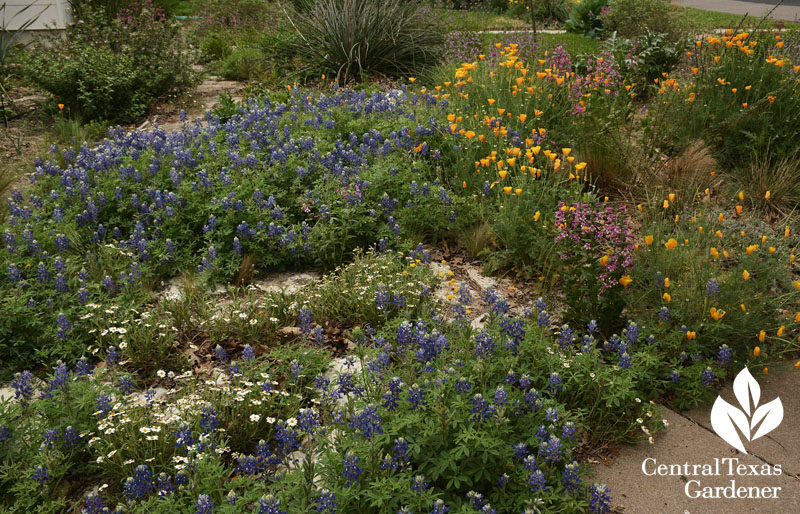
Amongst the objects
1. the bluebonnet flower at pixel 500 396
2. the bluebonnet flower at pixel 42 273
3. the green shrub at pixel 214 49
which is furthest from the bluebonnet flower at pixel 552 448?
the green shrub at pixel 214 49

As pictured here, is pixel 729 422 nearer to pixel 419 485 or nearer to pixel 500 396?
pixel 500 396

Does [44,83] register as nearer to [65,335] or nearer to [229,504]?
[65,335]

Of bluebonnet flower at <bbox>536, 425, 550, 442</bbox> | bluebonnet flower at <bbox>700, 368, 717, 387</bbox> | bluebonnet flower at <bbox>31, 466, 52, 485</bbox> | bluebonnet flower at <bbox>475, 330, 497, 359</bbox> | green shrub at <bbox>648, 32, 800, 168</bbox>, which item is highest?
green shrub at <bbox>648, 32, 800, 168</bbox>

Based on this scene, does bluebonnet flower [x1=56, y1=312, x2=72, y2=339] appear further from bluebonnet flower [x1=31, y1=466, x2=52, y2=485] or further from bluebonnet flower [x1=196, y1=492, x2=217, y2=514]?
bluebonnet flower [x1=196, y1=492, x2=217, y2=514]

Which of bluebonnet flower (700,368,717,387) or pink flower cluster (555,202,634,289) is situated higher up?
pink flower cluster (555,202,634,289)

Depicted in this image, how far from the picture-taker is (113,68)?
8133mm

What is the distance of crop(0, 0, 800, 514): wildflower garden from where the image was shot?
9.07 feet

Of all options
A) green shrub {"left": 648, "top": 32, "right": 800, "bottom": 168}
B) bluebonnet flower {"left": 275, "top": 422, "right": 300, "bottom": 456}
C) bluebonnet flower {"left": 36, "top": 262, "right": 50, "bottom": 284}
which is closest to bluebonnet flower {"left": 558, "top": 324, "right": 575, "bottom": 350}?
bluebonnet flower {"left": 275, "top": 422, "right": 300, "bottom": 456}

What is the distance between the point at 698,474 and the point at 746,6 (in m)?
20.2

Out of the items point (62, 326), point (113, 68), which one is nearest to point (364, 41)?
point (113, 68)

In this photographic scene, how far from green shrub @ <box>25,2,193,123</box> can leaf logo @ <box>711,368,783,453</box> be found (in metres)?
7.38

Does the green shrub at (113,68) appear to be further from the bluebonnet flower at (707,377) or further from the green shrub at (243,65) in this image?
the bluebonnet flower at (707,377)

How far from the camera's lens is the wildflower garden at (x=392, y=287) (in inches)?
109

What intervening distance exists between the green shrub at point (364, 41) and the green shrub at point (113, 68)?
1970 millimetres
